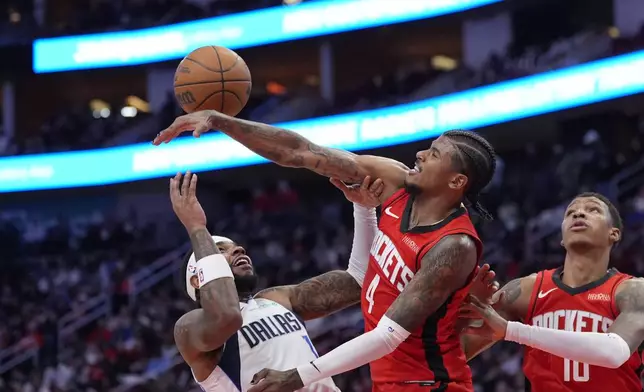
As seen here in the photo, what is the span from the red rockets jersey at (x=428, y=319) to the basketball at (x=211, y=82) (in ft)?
3.43

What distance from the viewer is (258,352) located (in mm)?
4812

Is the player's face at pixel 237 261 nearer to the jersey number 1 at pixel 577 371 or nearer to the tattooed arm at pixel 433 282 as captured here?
the tattooed arm at pixel 433 282

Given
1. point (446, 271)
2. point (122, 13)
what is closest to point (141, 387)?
point (446, 271)

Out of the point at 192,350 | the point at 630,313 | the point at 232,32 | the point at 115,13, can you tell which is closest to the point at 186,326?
the point at 192,350

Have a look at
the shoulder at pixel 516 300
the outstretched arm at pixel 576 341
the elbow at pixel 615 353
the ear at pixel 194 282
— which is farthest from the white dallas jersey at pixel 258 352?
the elbow at pixel 615 353

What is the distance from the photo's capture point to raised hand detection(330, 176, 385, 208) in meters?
4.77

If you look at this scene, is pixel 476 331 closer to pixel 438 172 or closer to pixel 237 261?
pixel 438 172

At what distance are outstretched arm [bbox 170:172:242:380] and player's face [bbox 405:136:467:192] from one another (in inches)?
37.8

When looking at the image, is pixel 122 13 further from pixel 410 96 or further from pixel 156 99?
pixel 410 96

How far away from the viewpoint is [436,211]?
4.52m

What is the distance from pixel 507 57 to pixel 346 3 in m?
4.46

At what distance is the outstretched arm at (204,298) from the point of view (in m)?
4.39

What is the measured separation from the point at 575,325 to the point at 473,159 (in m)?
1.14

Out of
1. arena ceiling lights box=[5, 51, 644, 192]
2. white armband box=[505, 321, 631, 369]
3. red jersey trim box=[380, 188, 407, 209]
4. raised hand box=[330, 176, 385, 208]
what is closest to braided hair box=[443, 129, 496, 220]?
red jersey trim box=[380, 188, 407, 209]
